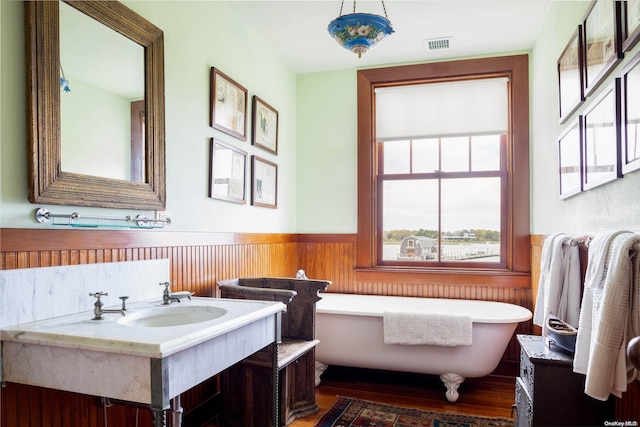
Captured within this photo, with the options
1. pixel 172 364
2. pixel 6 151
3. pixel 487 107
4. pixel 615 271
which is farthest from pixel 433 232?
pixel 6 151

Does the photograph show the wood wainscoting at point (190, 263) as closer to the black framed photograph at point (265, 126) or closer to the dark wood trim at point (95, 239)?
the dark wood trim at point (95, 239)

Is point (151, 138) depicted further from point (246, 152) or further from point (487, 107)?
point (487, 107)

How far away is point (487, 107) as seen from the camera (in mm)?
3832

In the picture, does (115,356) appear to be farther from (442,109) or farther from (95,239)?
(442,109)

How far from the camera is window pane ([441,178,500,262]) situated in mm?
3857

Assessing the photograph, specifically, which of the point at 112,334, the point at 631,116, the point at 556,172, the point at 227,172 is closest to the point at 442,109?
the point at 556,172

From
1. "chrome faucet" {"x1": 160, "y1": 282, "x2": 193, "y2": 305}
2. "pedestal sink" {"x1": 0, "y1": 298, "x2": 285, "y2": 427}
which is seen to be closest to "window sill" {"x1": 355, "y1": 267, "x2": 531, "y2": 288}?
"chrome faucet" {"x1": 160, "y1": 282, "x2": 193, "y2": 305}

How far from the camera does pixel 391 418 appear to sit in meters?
2.74

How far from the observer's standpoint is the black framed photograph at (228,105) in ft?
9.26

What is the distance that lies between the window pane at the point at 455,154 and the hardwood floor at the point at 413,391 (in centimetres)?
181

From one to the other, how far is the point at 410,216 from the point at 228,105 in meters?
1.99

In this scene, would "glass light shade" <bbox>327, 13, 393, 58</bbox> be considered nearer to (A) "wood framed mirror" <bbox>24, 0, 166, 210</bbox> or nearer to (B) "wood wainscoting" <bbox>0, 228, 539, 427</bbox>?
(A) "wood framed mirror" <bbox>24, 0, 166, 210</bbox>

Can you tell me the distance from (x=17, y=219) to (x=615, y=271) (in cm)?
204

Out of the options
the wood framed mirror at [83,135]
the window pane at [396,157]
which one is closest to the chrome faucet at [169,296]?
the wood framed mirror at [83,135]
